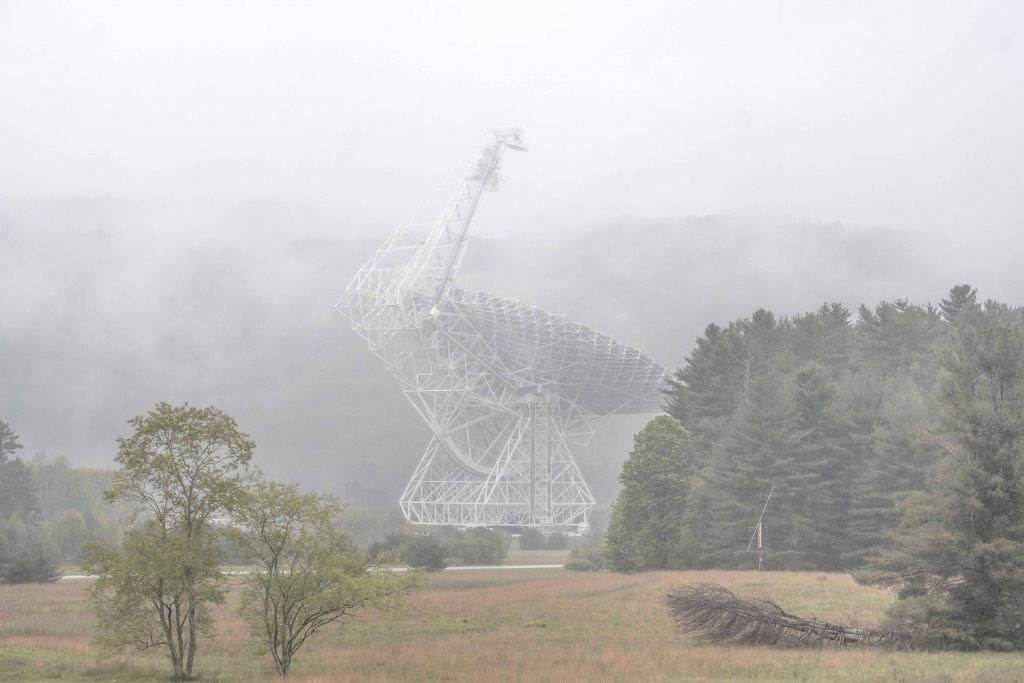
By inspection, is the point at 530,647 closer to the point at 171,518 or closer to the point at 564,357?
the point at 171,518

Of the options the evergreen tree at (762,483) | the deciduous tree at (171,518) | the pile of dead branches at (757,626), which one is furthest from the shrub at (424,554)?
the deciduous tree at (171,518)

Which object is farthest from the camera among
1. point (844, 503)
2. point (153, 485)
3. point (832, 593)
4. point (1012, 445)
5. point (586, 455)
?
point (586, 455)

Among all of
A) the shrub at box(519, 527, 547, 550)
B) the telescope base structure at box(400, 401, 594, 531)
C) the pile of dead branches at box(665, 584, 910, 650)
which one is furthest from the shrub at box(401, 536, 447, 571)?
the pile of dead branches at box(665, 584, 910, 650)

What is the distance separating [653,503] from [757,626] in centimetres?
3167

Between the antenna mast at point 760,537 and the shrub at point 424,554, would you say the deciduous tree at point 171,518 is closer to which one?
the antenna mast at point 760,537

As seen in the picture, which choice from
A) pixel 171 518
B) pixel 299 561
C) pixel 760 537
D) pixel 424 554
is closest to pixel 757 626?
pixel 299 561

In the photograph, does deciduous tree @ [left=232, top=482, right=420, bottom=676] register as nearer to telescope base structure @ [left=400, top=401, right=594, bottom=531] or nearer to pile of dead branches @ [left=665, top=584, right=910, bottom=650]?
pile of dead branches @ [left=665, top=584, right=910, bottom=650]

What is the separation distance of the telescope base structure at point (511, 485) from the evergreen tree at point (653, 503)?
20.9 meters

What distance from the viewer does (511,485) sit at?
83062mm

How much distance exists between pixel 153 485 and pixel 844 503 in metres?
39.0

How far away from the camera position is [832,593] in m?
39.4

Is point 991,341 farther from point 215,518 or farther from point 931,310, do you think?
point 931,310

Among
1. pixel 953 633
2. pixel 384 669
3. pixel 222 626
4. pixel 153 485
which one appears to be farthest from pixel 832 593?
pixel 153 485

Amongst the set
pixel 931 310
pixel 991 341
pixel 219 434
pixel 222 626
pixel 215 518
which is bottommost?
pixel 222 626
